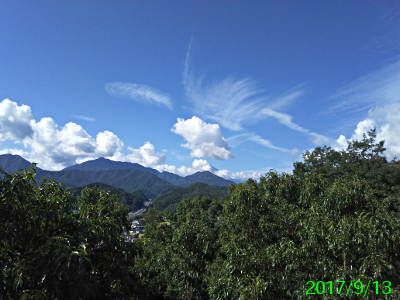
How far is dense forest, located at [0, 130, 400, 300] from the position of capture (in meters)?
4.58

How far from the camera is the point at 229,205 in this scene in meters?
10.7

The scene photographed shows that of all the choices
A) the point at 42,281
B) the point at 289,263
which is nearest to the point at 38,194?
the point at 42,281
